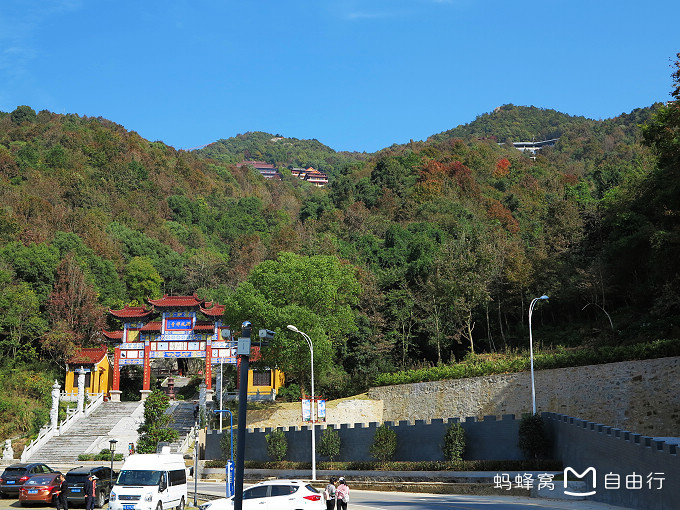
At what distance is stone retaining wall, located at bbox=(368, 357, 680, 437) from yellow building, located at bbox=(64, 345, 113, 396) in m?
20.9

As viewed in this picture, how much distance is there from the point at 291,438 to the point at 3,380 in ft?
74.3

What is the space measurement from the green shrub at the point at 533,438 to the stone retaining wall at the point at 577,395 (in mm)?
6486

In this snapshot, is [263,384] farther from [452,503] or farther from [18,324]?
[452,503]

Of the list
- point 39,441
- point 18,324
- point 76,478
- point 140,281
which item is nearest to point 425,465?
point 76,478

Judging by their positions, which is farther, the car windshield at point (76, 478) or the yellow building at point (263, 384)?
the yellow building at point (263, 384)

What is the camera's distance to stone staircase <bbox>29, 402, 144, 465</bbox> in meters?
40.2

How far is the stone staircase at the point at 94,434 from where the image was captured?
40.2m

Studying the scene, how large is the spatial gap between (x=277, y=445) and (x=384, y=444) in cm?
678

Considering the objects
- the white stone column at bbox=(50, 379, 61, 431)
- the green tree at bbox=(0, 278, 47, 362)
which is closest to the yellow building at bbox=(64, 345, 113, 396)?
the green tree at bbox=(0, 278, 47, 362)

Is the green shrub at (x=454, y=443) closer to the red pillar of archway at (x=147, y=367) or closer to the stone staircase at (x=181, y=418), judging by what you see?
the stone staircase at (x=181, y=418)

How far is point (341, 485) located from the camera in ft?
68.1

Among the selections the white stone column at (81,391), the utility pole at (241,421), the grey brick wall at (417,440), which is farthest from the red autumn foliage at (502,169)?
the utility pole at (241,421)

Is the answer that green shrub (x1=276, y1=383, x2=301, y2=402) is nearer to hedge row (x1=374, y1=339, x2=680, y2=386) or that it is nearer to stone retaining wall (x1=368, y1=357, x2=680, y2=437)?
hedge row (x1=374, y1=339, x2=680, y2=386)

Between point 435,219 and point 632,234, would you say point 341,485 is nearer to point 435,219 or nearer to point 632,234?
point 632,234
